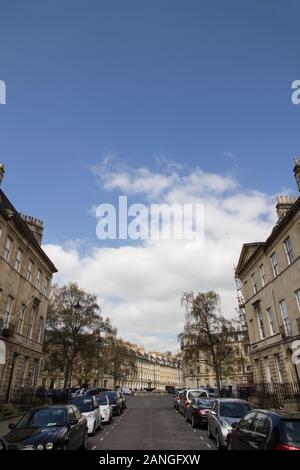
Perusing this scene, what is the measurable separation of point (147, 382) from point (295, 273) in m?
126

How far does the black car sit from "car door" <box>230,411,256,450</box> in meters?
4.38

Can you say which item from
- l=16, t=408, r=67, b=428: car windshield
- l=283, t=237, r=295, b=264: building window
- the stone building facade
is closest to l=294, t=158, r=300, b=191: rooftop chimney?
l=283, t=237, r=295, b=264: building window

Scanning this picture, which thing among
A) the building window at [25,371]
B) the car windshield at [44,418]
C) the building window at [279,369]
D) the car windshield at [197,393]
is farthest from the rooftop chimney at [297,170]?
the building window at [25,371]

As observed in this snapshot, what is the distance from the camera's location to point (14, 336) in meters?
26.7

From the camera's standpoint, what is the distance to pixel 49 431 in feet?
29.4

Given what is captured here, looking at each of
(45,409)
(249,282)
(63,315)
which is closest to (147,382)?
(63,315)

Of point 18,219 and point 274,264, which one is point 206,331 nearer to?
point 274,264

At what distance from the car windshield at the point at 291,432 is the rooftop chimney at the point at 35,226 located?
32816mm

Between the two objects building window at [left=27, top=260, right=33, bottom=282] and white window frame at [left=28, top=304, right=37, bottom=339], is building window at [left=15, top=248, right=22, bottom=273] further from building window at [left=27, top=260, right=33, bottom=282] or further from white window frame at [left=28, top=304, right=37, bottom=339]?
white window frame at [left=28, top=304, right=37, bottom=339]

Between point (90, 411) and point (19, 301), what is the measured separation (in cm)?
1500

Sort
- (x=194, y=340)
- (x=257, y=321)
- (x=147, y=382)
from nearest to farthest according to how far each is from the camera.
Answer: (x=257, y=321) < (x=194, y=340) < (x=147, y=382)

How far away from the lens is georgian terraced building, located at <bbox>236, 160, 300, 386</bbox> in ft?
81.5

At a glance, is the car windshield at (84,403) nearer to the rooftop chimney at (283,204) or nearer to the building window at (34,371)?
the building window at (34,371)
